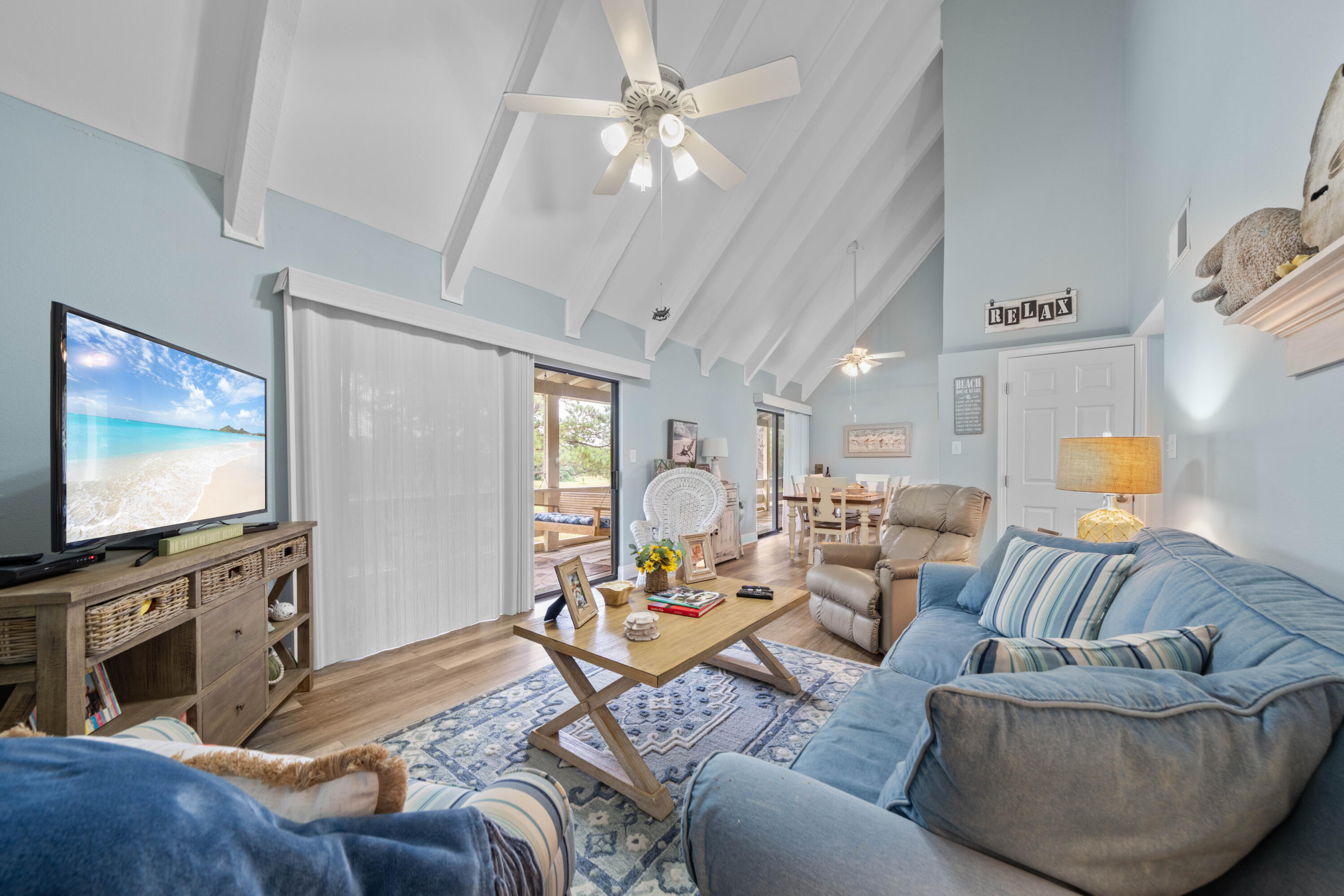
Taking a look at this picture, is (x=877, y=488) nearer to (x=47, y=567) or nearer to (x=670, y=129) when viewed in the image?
(x=670, y=129)

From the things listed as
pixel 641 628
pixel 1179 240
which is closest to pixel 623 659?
pixel 641 628

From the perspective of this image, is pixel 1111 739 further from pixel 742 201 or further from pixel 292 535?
pixel 742 201

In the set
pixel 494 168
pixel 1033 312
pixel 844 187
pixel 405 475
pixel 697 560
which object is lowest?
pixel 697 560

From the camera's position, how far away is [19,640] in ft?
3.93

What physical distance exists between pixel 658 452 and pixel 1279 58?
14.5 feet

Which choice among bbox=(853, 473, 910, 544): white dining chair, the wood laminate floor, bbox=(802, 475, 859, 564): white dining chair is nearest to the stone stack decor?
the wood laminate floor

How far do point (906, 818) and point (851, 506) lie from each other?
4.87 meters

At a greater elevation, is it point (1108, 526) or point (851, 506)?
point (1108, 526)

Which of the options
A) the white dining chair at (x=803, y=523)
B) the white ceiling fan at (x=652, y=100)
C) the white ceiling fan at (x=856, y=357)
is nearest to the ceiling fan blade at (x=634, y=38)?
the white ceiling fan at (x=652, y=100)

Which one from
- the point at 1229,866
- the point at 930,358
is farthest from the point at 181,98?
the point at 930,358

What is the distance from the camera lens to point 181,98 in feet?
7.06

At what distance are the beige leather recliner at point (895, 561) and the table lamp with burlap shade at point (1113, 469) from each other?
69cm

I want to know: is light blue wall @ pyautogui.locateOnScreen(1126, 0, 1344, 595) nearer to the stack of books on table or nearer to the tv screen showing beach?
the stack of books on table

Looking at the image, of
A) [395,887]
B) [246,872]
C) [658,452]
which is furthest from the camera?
[658,452]
